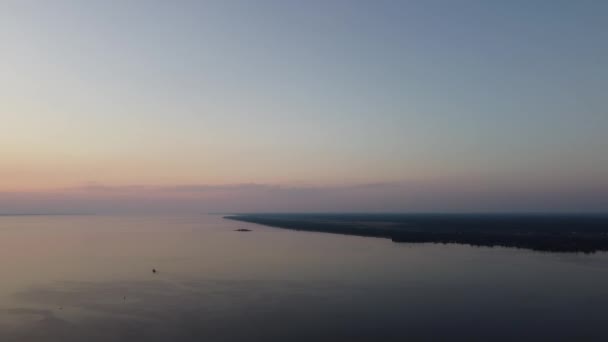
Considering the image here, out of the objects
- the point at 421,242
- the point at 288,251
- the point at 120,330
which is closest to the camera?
the point at 120,330

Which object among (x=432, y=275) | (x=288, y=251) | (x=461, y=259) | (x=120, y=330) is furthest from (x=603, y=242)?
(x=120, y=330)

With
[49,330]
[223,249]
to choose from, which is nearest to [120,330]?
[49,330]

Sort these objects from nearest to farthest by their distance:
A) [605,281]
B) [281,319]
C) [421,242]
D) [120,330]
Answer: [120,330]
[281,319]
[605,281]
[421,242]

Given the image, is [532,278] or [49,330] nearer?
[49,330]

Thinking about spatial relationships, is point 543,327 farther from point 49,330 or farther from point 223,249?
point 223,249

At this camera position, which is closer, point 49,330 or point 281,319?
point 49,330

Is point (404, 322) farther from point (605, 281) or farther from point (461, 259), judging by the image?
point (461, 259)
